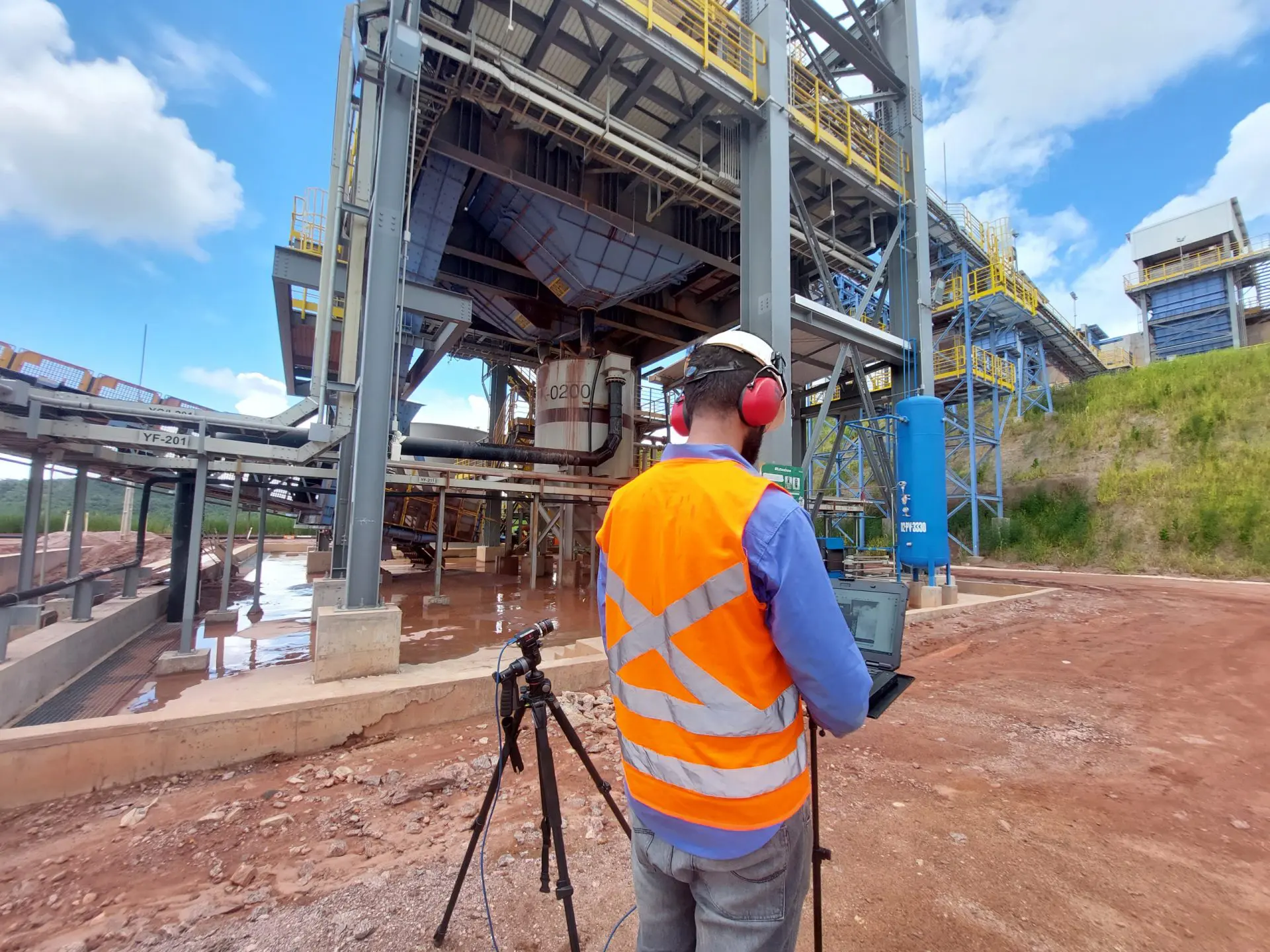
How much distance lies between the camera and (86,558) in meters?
18.3

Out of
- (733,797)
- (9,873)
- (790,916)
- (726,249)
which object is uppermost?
(726,249)

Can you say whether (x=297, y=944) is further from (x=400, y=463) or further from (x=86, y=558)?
(x=86, y=558)

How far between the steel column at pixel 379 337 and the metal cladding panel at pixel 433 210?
14.5 ft

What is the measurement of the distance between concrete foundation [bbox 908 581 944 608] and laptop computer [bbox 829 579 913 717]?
32.4 feet

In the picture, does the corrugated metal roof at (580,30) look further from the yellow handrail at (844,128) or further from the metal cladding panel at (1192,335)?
the metal cladding panel at (1192,335)

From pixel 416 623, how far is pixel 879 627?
881cm

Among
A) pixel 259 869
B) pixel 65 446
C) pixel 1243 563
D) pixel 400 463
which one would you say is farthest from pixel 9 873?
pixel 1243 563

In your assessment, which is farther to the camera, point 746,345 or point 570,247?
point 570,247

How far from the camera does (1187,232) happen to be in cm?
3183

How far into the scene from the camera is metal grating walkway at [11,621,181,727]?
4.77 meters

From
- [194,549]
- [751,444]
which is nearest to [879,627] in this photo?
[751,444]

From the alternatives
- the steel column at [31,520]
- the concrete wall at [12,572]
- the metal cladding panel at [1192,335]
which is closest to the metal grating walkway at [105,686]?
the steel column at [31,520]

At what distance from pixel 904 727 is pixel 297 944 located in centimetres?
445

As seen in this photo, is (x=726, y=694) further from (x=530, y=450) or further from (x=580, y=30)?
(x=530, y=450)
